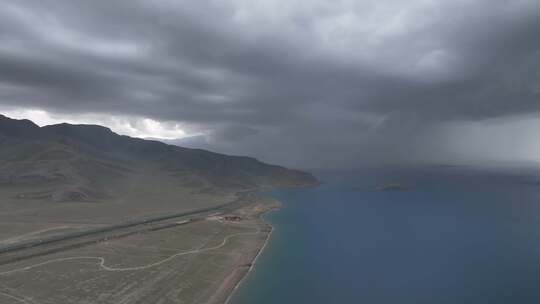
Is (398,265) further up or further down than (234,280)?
further down

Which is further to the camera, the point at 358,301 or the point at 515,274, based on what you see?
the point at 515,274

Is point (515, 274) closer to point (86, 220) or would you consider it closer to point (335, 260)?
point (335, 260)

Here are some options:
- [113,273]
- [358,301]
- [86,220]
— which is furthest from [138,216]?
[358,301]

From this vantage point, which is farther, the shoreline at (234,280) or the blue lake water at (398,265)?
the blue lake water at (398,265)

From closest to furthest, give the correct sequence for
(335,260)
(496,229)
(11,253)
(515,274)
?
(515,274), (11,253), (335,260), (496,229)

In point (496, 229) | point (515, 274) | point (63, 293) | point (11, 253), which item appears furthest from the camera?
point (496, 229)

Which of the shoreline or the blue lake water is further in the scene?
the blue lake water

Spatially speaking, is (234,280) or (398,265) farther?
(398,265)

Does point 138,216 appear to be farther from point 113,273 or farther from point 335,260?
point 335,260

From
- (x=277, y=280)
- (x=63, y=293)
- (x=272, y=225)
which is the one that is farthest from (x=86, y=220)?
(x=277, y=280)
